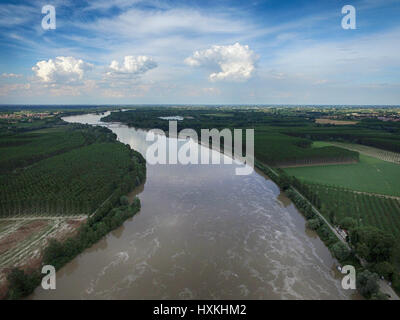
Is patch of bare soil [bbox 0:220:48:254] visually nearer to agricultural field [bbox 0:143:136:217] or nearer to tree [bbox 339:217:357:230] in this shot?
agricultural field [bbox 0:143:136:217]

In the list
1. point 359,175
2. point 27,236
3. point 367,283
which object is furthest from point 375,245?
point 27,236

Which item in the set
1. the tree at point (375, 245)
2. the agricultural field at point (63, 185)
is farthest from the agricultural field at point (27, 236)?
the tree at point (375, 245)

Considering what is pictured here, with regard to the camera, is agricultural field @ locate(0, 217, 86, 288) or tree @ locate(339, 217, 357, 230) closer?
agricultural field @ locate(0, 217, 86, 288)

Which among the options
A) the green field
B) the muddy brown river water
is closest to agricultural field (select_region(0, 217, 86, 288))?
the muddy brown river water

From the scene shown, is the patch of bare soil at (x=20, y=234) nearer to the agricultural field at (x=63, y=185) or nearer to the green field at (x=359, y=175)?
the agricultural field at (x=63, y=185)

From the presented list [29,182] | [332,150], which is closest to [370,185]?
[332,150]

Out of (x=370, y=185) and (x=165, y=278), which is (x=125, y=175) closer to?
(x=165, y=278)
